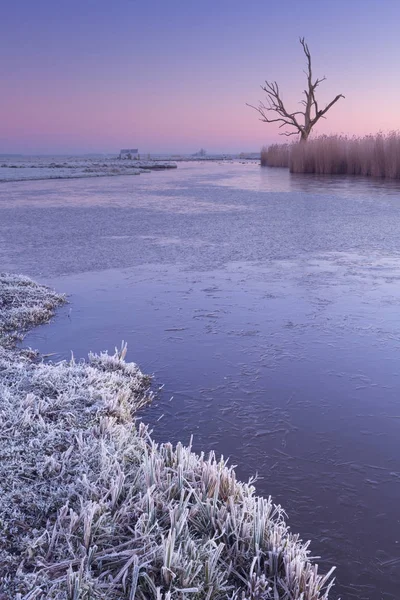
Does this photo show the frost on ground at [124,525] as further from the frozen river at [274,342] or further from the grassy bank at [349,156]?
the grassy bank at [349,156]

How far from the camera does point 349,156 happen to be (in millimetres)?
26859

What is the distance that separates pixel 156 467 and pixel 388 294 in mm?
4704

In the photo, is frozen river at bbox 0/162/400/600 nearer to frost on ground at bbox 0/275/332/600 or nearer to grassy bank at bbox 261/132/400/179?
frost on ground at bbox 0/275/332/600

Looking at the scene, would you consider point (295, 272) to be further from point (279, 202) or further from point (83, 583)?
point (279, 202)

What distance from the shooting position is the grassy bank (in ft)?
79.2

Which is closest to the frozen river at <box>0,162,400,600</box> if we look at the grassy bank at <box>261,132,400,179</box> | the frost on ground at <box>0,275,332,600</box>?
the frost on ground at <box>0,275,332,600</box>

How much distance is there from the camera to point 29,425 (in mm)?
3031

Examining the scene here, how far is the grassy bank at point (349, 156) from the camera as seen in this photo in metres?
24.1

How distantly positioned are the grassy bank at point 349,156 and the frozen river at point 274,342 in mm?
13148

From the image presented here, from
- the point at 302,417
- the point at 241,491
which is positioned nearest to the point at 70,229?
the point at 302,417


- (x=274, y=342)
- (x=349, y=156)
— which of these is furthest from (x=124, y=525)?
(x=349, y=156)

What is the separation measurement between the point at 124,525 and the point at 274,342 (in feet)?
9.93

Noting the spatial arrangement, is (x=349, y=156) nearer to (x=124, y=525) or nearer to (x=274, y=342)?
(x=274, y=342)

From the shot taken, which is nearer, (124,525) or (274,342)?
(124,525)
